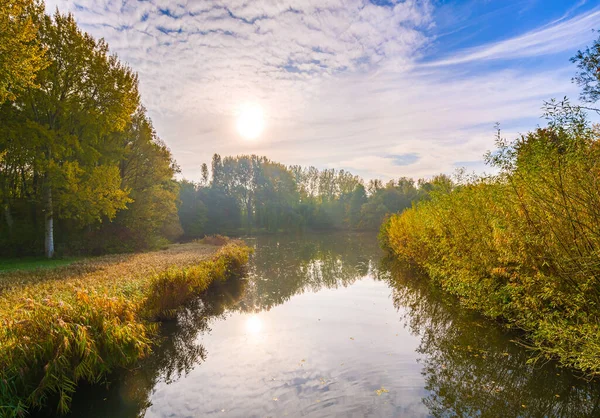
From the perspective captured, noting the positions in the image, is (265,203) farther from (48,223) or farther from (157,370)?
(157,370)

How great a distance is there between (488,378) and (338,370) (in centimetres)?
269

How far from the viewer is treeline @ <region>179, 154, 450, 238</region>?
2024 inches

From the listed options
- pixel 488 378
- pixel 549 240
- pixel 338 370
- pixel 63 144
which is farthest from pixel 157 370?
pixel 63 144

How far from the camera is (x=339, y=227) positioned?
2438 inches

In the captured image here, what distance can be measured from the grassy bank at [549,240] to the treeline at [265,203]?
42.8 metres

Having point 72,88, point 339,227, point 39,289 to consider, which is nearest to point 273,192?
point 339,227

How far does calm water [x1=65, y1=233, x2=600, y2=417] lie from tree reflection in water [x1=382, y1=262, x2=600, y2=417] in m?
0.02

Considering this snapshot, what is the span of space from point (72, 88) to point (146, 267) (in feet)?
34.3

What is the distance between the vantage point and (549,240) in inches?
216

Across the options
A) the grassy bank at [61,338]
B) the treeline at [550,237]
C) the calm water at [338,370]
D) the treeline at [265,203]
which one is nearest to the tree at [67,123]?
the grassy bank at [61,338]

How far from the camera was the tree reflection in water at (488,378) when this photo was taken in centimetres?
508

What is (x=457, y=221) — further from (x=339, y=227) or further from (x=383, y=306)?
(x=339, y=227)

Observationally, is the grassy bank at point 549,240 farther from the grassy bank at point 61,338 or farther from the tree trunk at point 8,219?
the tree trunk at point 8,219

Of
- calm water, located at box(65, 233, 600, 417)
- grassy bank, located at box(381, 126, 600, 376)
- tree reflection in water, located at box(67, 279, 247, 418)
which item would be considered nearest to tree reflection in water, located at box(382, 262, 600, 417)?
calm water, located at box(65, 233, 600, 417)
